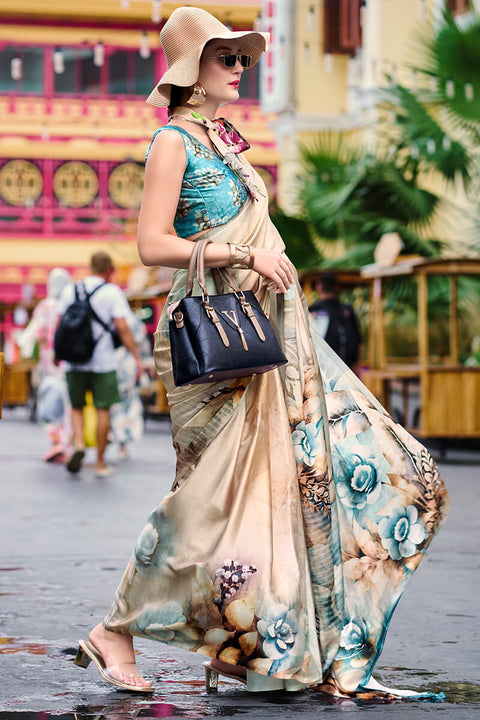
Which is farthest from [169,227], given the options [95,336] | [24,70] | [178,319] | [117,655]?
[24,70]

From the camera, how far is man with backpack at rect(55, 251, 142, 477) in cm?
1130

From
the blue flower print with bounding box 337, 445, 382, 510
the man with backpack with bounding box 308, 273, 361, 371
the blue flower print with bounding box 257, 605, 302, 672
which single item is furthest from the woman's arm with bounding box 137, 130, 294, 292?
the man with backpack with bounding box 308, 273, 361, 371

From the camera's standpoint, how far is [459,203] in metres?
21.9

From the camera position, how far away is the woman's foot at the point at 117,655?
4.13 meters

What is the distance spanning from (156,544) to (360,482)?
22.9 inches

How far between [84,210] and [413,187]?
25.4m

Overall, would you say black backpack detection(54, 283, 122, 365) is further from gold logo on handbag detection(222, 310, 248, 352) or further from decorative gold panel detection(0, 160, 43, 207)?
decorative gold panel detection(0, 160, 43, 207)

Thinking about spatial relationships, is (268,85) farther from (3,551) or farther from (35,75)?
(3,551)

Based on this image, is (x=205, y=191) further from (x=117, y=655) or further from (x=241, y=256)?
(x=117, y=655)

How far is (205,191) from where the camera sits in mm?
4051

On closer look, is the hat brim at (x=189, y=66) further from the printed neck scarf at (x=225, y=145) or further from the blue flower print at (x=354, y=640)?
the blue flower print at (x=354, y=640)

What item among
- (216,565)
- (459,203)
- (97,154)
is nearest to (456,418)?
(459,203)

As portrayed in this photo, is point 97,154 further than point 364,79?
Yes

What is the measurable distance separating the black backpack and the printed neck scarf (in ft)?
23.6
